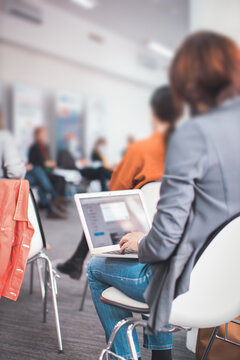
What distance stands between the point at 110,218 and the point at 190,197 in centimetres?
53

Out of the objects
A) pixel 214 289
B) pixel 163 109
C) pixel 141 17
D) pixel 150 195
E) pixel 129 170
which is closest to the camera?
pixel 214 289

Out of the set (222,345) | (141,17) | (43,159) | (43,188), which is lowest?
(43,188)

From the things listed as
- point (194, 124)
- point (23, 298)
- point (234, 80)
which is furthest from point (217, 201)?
point (23, 298)

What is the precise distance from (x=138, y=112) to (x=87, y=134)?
3271mm

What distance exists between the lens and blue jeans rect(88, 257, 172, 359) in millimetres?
1250

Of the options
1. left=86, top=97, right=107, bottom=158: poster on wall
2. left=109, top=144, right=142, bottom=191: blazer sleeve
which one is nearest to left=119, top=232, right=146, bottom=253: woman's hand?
left=109, top=144, right=142, bottom=191: blazer sleeve

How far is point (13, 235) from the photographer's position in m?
1.69

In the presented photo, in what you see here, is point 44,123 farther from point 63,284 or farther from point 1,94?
point 63,284

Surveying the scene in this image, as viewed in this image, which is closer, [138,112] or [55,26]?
[55,26]

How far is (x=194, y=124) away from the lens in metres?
1.00

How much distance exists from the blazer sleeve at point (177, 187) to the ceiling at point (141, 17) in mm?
7075

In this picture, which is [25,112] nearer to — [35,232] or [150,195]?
[35,232]

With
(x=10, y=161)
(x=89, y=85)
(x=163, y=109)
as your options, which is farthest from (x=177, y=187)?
(x=89, y=85)

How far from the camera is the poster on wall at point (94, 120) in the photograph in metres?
9.05
